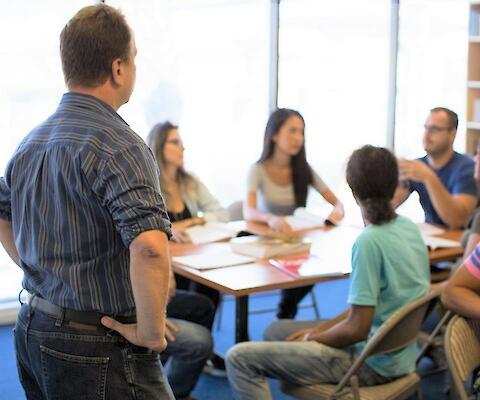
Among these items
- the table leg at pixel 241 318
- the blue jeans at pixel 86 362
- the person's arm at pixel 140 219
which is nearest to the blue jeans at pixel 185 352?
the table leg at pixel 241 318

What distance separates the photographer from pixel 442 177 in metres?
4.30

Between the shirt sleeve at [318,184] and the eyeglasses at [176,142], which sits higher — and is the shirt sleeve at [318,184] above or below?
below

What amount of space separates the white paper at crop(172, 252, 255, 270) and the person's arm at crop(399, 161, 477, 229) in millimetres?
1063

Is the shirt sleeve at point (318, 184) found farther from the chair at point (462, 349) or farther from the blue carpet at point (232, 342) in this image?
the chair at point (462, 349)

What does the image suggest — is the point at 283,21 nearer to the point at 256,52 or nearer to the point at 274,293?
the point at 256,52

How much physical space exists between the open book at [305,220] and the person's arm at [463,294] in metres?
1.80

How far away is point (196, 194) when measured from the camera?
168 inches

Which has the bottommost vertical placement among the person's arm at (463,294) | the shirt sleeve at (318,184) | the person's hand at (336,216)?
the person's hand at (336,216)

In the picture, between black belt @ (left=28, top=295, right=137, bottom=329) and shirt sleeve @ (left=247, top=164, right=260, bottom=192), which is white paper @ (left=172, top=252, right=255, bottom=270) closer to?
shirt sleeve @ (left=247, top=164, right=260, bottom=192)

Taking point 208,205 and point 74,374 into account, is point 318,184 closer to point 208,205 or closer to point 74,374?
point 208,205

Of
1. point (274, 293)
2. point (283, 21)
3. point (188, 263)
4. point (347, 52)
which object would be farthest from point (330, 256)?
point (347, 52)

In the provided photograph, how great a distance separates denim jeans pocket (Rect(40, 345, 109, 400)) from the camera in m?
1.83

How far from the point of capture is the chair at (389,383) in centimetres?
252

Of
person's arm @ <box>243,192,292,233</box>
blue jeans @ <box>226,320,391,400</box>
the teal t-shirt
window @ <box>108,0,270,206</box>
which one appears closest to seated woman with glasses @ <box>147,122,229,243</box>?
person's arm @ <box>243,192,292,233</box>
